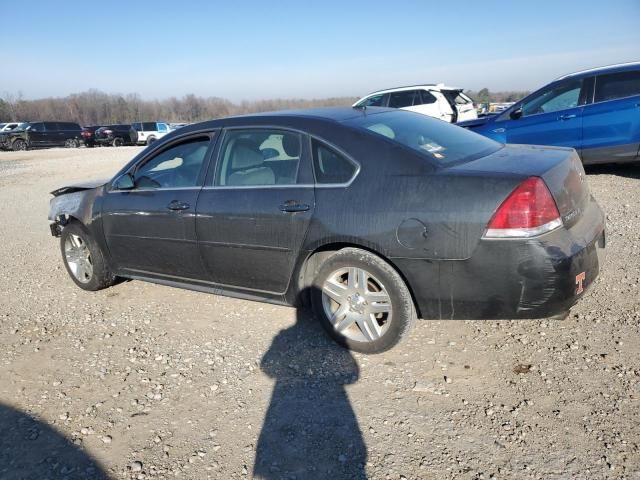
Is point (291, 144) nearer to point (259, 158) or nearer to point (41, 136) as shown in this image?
point (259, 158)

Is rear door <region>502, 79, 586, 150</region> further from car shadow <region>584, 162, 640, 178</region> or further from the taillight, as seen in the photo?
the taillight

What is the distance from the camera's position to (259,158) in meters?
3.58

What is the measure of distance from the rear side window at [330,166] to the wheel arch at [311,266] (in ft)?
1.36

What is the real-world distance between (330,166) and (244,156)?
0.83 m

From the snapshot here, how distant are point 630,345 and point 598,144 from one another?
5089mm

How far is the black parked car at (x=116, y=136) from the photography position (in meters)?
33.7

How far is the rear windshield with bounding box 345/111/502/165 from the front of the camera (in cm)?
304

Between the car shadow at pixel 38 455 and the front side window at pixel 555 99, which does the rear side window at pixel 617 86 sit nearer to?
the front side window at pixel 555 99

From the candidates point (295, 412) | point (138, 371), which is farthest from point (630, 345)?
point (138, 371)

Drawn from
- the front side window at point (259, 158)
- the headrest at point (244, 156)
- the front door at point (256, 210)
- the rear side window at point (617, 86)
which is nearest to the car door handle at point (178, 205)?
the front door at point (256, 210)

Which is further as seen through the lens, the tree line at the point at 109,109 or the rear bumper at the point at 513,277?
the tree line at the point at 109,109

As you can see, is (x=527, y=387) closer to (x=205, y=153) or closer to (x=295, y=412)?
(x=295, y=412)

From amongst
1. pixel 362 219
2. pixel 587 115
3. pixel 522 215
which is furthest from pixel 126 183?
pixel 587 115

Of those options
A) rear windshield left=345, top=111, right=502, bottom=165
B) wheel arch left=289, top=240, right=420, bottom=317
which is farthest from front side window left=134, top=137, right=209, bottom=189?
rear windshield left=345, top=111, right=502, bottom=165
